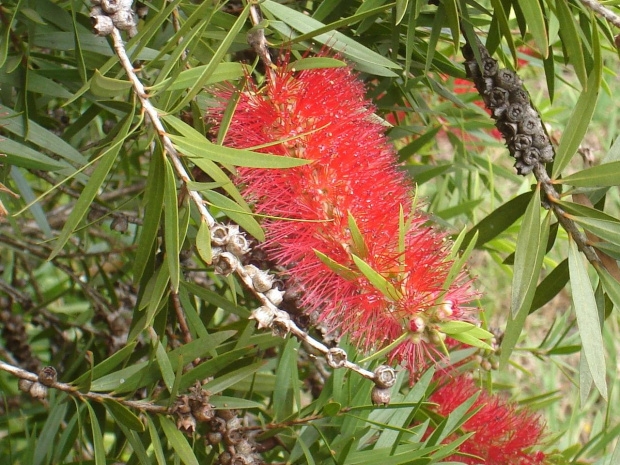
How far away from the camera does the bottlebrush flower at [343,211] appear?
25.0 inches

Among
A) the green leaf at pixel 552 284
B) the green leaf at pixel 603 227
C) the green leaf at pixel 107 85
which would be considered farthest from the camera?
the green leaf at pixel 552 284

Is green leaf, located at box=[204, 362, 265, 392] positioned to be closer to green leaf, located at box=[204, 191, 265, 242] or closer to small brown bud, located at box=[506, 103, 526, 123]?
green leaf, located at box=[204, 191, 265, 242]

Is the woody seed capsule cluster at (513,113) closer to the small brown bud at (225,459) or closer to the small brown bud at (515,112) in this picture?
the small brown bud at (515,112)

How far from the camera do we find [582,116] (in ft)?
2.06

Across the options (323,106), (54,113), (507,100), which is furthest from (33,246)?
(507,100)

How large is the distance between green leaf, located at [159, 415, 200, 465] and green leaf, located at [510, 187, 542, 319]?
0.31m

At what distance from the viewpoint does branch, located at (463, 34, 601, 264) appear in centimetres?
67

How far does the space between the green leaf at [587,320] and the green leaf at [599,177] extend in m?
0.05

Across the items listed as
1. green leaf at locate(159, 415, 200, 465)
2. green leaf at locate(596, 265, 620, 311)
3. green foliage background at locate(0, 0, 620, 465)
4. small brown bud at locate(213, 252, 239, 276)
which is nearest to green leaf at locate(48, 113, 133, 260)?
green foliage background at locate(0, 0, 620, 465)

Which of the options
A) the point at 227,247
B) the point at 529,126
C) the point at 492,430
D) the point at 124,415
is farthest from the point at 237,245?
the point at 492,430

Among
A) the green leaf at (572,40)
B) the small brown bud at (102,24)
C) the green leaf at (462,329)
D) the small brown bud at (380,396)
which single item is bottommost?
the small brown bud at (380,396)

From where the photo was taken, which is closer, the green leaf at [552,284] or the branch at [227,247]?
the branch at [227,247]

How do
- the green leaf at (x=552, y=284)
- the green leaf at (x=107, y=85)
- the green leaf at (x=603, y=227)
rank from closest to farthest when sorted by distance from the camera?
1. the green leaf at (x=107, y=85)
2. the green leaf at (x=603, y=227)
3. the green leaf at (x=552, y=284)

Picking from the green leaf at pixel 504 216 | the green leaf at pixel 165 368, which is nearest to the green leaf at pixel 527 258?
the green leaf at pixel 504 216
